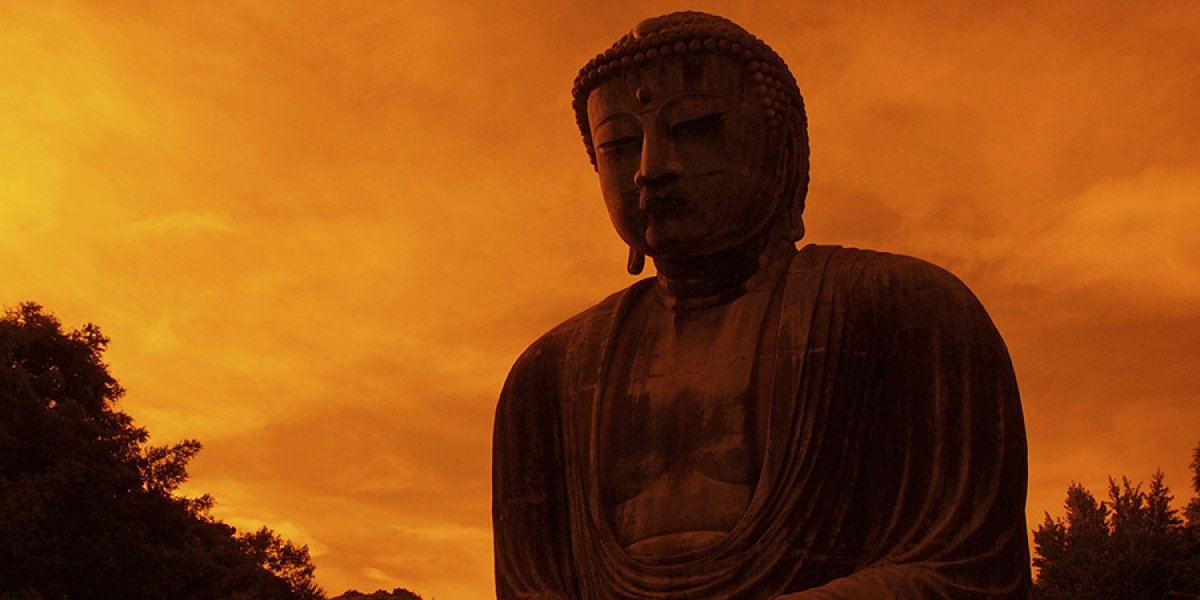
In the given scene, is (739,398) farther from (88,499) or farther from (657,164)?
(88,499)

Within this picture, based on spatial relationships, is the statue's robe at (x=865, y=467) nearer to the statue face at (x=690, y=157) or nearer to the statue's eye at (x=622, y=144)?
the statue face at (x=690, y=157)

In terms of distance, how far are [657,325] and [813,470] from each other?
140 centimetres

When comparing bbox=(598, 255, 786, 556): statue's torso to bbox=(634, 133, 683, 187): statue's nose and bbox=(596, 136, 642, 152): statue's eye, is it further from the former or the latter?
bbox=(596, 136, 642, 152): statue's eye

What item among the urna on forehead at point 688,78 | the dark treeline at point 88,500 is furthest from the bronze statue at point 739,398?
the dark treeline at point 88,500

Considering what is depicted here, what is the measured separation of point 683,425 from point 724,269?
863 mm

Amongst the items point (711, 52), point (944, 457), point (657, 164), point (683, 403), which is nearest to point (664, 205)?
point (657, 164)

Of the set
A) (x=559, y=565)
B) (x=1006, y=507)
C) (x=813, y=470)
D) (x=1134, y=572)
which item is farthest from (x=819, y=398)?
(x=1134, y=572)

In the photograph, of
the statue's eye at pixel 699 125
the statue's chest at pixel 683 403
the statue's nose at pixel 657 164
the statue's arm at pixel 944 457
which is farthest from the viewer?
the statue's eye at pixel 699 125

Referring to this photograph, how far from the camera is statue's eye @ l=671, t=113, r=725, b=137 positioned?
314 inches

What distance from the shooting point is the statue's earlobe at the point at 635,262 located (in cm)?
841

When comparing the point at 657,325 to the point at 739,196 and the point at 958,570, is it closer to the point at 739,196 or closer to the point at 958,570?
the point at 739,196

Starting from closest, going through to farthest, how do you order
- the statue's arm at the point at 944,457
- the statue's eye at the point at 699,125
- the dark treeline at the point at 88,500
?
1. the statue's arm at the point at 944,457
2. the statue's eye at the point at 699,125
3. the dark treeline at the point at 88,500

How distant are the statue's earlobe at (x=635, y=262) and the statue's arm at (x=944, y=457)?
4.22 feet

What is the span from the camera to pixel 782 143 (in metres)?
8.19
